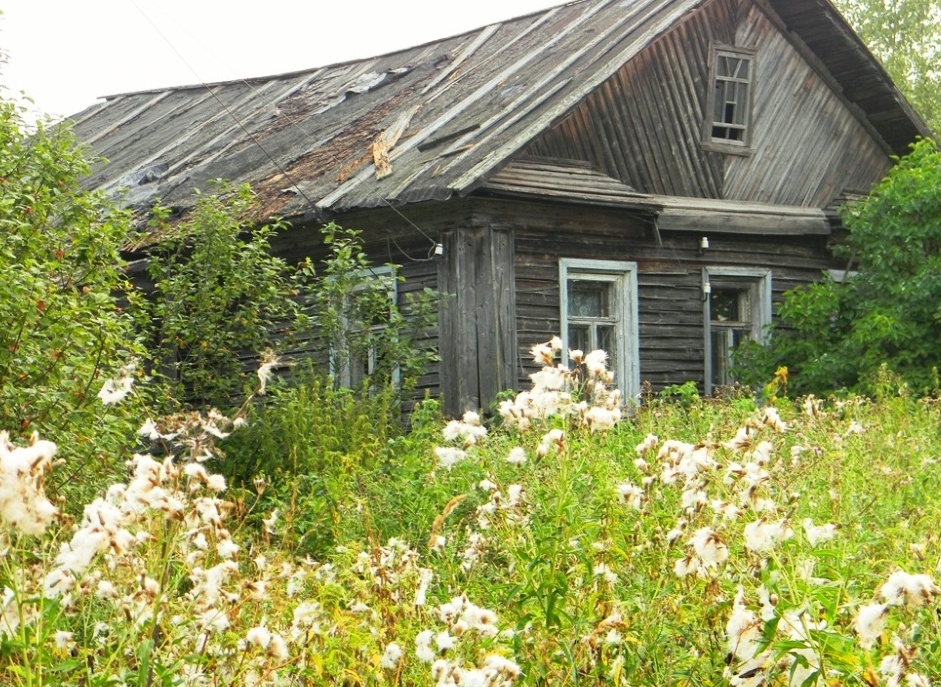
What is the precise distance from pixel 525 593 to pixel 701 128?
12.4 m

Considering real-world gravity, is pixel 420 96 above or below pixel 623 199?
above

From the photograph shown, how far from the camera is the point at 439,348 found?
13.2 meters

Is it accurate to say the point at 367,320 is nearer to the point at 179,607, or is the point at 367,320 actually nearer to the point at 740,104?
the point at 740,104

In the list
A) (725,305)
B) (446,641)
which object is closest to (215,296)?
(725,305)

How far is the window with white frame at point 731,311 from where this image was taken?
51.1 ft

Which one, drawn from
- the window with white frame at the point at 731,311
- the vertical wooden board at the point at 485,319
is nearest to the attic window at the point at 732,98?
the window with white frame at the point at 731,311

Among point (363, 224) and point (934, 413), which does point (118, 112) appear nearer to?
point (363, 224)

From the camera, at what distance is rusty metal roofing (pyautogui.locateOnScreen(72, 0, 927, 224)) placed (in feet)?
44.0

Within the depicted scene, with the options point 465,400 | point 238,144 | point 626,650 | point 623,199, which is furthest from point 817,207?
point 626,650

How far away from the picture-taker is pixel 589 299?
14.6 meters

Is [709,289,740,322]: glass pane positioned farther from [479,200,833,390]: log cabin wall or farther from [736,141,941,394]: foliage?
[736,141,941,394]: foliage

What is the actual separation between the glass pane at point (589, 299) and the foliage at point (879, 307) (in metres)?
1.90

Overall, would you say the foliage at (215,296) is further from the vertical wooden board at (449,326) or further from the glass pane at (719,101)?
the glass pane at (719,101)

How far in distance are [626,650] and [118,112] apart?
896 inches
